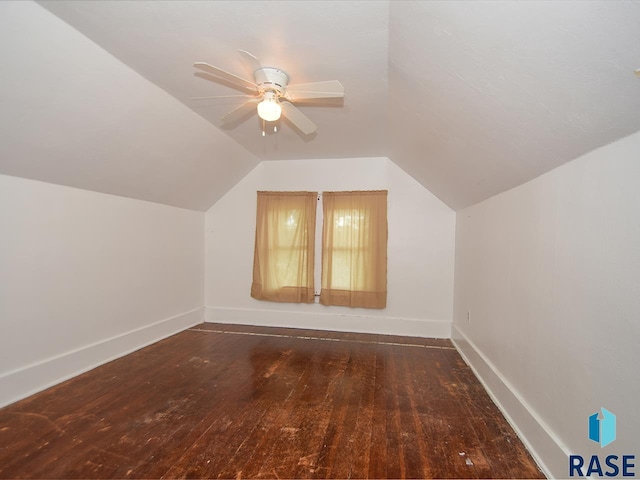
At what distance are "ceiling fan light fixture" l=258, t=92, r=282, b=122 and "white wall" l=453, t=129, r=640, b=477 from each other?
181cm

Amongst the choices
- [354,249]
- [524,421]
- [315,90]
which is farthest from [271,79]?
[524,421]

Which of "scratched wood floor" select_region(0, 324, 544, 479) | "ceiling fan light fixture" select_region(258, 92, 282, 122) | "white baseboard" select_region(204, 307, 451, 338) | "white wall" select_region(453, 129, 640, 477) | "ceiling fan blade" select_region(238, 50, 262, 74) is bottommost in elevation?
"scratched wood floor" select_region(0, 324, 544, 479)

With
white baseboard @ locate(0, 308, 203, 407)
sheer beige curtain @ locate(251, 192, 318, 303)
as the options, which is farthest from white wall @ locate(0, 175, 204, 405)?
sheer beige curtain @ locate(251, 192, 318, 303)

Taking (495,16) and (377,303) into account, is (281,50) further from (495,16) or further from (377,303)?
(377,303)

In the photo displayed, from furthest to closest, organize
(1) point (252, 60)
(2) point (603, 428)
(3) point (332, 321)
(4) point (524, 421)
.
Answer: (3) point (332, 321) < (4) point (524, 421) < (1) point (252, 60) < (2) point (603, 428)

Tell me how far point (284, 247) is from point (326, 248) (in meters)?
0.64

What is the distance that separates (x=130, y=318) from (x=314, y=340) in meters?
2.21

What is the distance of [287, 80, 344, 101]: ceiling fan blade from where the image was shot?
1963mm

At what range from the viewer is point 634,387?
1.18 m

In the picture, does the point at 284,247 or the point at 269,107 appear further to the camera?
the point at 284,247

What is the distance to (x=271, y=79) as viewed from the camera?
2.10 metres

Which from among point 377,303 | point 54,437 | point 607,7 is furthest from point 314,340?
point 607,7

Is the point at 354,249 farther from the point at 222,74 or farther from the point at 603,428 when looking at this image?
the point at 603,428

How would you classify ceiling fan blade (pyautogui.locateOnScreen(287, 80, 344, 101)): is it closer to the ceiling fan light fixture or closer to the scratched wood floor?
the ceiling fan light fixture
